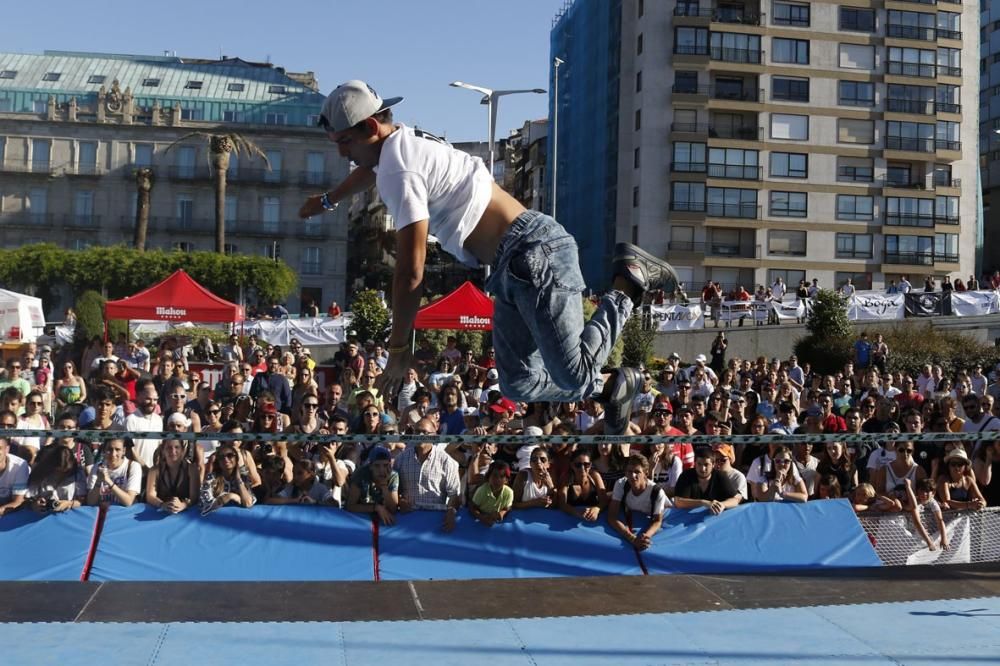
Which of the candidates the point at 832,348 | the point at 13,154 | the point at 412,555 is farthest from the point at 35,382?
the point at 13,154

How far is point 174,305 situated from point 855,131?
39603 mm

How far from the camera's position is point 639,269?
5578 mm

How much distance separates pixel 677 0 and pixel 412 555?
143ft

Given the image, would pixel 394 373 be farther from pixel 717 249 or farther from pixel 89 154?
pixel 89 154

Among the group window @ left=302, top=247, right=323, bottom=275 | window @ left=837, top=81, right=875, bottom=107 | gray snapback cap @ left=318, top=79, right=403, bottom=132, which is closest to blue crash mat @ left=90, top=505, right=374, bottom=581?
gray snapback cap @ left=318, top=79, right=403, bottom=132

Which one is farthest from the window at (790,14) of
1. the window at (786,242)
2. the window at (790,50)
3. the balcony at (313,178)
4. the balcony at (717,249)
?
the balcony at (313,178)

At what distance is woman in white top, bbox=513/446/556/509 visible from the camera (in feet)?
27.9

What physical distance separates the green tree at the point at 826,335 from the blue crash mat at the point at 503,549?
2010cm

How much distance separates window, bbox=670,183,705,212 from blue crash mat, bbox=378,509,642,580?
40687mm

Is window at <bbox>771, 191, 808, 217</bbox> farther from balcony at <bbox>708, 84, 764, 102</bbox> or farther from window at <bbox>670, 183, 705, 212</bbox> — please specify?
balcony at <bbox>708, 84, 764, 102</bbox>

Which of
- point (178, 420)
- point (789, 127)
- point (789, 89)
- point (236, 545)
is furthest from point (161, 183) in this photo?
point (236, 545)

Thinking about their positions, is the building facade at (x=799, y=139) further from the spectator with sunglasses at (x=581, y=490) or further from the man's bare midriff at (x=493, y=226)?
the man's bare midriff at (x=493, y=226)

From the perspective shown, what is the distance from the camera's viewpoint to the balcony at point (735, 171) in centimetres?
4794

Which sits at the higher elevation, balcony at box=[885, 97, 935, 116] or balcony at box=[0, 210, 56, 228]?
balcony at box=[885, 97, 935, 116]
